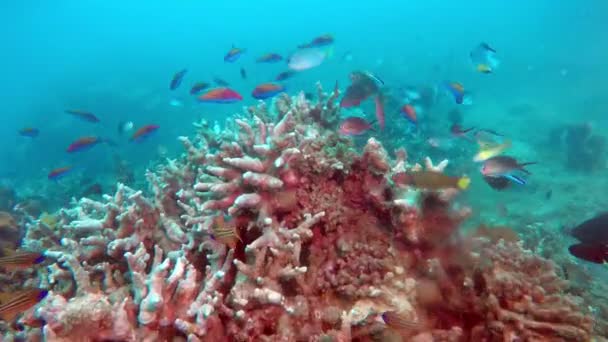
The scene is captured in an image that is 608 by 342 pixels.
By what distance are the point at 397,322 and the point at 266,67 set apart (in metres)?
50.2

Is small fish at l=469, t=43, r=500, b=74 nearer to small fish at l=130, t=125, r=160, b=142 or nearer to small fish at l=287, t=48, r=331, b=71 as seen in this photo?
small fish at l=287, t=48, r=331, b=71

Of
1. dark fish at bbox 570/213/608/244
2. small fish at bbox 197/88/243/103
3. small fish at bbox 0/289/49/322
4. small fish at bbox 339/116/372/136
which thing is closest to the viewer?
small fish at bbox 0/289/49/322

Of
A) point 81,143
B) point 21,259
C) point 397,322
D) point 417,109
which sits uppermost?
point 397,322

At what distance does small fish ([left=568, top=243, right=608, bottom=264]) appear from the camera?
333 cm

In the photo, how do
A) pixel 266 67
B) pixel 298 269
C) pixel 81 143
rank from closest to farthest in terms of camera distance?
pixel 298 269 → pixel 81 143 → pixel 266 67

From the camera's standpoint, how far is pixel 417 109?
9188mm

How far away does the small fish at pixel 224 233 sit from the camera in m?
2.63

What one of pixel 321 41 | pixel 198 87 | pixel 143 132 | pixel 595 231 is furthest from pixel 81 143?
pixel 595 231

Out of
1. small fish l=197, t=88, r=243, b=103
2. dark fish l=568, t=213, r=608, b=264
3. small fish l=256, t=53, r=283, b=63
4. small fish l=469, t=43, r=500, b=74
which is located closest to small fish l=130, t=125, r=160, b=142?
small fish l=197, t=88, r=243, b=103

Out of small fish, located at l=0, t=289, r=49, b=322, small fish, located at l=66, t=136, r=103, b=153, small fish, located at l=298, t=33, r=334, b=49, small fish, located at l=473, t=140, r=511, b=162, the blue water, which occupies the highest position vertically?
small fish, located at l=298, t=33, r=334, b=49

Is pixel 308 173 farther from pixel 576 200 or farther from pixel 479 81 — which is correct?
pixel 479 81

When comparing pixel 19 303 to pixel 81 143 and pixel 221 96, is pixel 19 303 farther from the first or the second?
pixel 81 143

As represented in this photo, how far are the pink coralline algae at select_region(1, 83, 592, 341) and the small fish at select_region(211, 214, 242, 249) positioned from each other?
5 cm

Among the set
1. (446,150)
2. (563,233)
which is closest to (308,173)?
(563,233)
